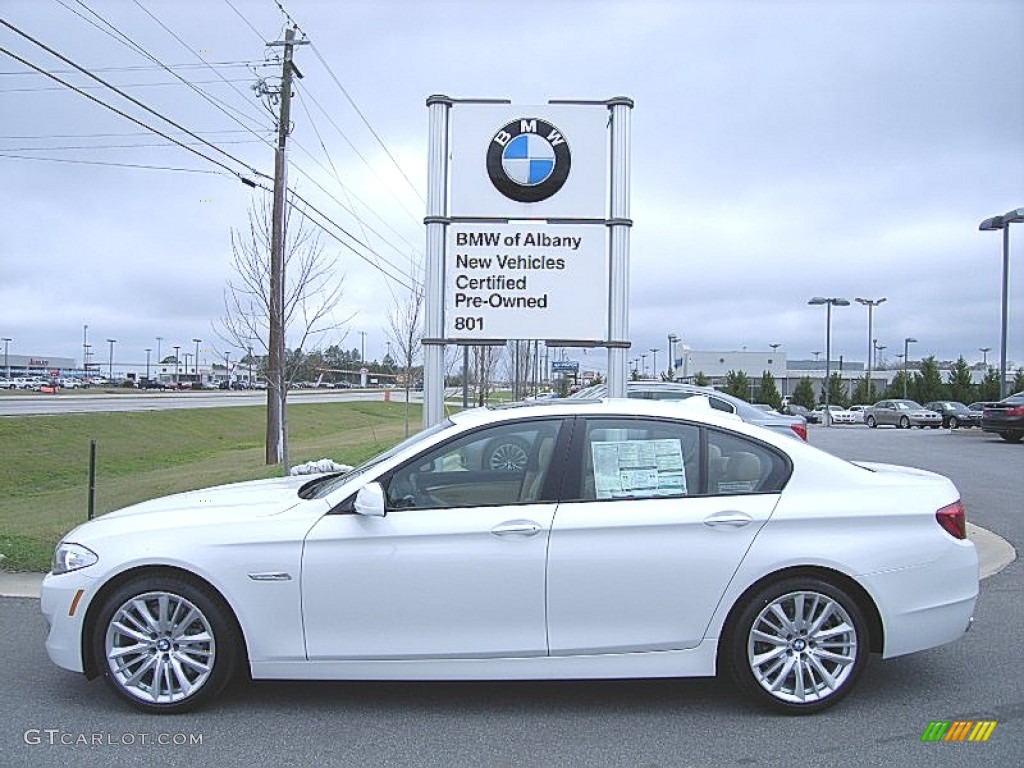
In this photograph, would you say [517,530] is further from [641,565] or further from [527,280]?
[527,280]

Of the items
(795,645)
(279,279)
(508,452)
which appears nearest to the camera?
(795,645)

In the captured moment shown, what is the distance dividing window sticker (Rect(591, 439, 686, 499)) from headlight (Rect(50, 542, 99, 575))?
8.39 ft

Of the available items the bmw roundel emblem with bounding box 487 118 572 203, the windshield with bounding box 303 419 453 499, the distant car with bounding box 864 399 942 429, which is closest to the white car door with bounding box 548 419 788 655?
the windshield with bounding box 303 419 453 499

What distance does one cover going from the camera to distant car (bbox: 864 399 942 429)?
4384 centimetres

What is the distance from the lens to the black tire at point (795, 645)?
457 cm

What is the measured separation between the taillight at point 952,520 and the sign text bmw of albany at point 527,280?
575cm

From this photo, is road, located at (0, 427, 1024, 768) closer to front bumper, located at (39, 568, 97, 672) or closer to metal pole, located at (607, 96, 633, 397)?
front bumper, located at (39, 568, 97, 672)

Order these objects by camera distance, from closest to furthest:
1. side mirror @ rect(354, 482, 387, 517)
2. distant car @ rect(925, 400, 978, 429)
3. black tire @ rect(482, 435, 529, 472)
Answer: side mirror @ rect(354, 482, 387, 517)
black tire @ rect(482, 435, 529, 472)
distant car @ rect(925, 400, 978, 429)

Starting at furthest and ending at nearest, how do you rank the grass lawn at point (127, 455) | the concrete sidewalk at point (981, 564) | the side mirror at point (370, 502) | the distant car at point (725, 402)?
the distant car at point (725, 402) → the grass lawn at point (127, 455) → the concrete sidewalk at point (981, 564) → the side mirror at point (370, 502)

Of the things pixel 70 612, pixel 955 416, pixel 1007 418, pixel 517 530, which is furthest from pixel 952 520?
pixel 955 416

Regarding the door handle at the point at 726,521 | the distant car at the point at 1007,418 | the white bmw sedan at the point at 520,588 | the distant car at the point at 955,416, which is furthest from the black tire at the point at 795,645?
the distant car at the point at 955,416

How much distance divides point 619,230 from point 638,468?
19.3 ft

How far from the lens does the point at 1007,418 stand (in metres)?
26.5

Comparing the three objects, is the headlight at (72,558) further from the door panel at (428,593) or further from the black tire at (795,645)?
the black tire at (795,645)
